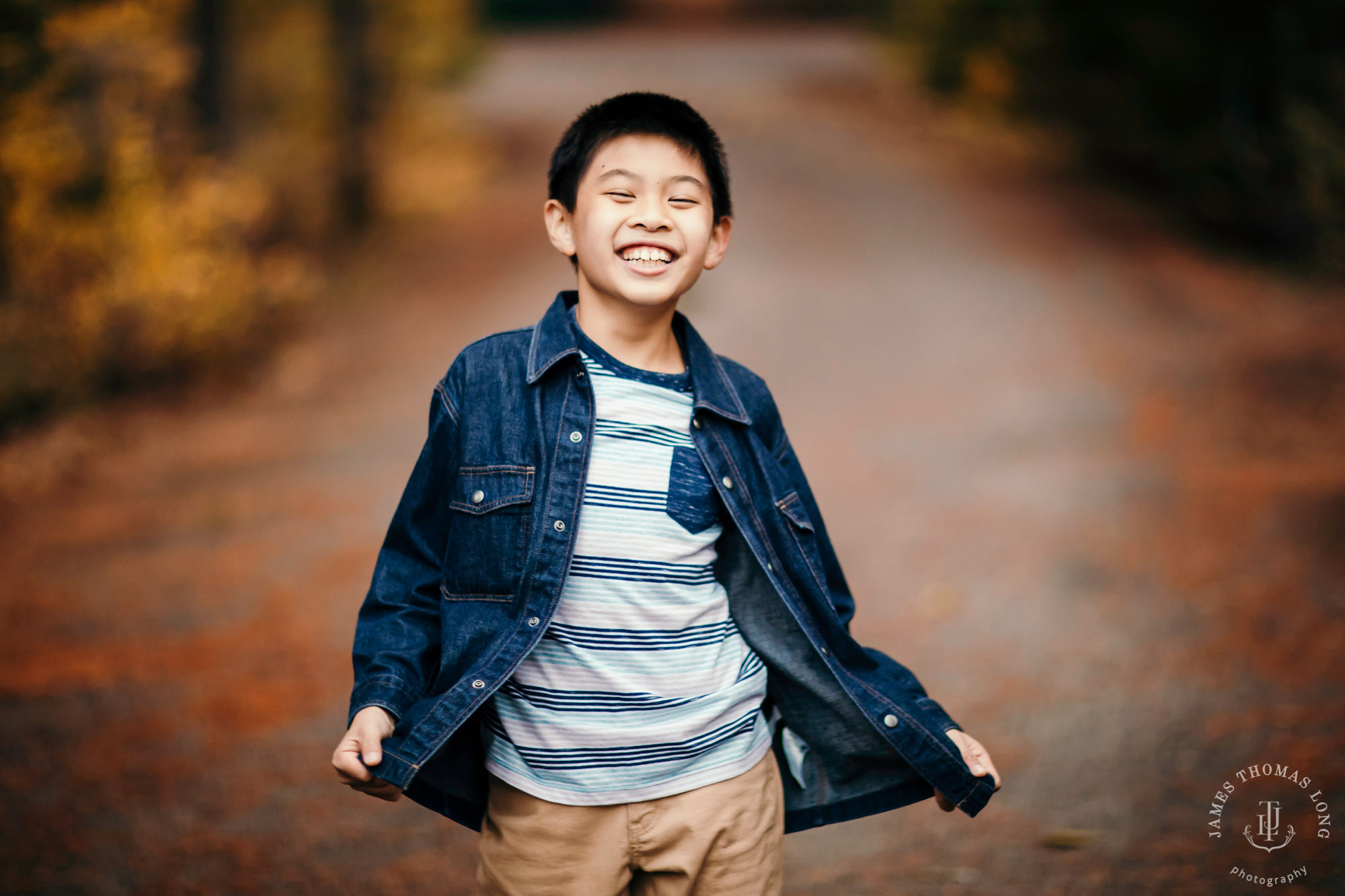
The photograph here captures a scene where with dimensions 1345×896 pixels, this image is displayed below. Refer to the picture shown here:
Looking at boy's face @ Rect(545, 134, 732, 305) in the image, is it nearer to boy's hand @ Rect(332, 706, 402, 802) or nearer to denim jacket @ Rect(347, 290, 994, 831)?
denim jacket @ Rect(347, 290, 994, 831)

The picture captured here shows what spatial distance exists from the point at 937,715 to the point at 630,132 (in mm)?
1167

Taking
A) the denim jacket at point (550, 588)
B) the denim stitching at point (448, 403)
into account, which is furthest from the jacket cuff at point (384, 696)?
the denim stitching at point (448, 403)

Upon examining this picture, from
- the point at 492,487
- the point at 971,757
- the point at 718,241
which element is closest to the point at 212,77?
the point at 718,241

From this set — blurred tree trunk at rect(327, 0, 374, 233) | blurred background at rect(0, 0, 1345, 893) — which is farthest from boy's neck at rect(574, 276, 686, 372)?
blurred tree trunk at rect(327, 0, 374, 233)

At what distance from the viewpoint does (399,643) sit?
1792mm

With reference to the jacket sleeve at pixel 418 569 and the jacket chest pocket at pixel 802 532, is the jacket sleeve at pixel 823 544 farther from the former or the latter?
the jacket sleeve at pixel 418 569

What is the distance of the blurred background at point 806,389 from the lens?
12.8 ft

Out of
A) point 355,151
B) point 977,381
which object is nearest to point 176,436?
point 355,151

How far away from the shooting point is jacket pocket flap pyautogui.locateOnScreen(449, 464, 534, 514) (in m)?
1.79

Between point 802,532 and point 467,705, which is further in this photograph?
point 802,532

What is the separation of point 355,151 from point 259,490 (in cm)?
655

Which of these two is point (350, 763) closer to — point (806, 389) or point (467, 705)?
point (467, 705)

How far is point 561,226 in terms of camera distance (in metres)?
1.98

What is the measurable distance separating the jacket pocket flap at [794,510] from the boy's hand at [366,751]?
755mm
